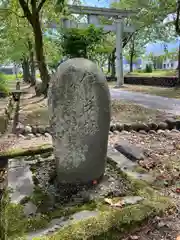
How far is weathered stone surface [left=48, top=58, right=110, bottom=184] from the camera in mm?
2578

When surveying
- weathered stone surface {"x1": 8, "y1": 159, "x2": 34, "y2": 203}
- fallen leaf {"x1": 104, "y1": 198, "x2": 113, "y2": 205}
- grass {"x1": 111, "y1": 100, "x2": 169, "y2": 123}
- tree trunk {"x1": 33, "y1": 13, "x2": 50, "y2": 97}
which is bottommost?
grass {"x1": 111, "y1": 100, "x2": 169, "y2": 123}

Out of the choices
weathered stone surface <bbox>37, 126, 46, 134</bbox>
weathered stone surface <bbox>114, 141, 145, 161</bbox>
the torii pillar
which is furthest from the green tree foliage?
weathered stone surface <bbox>114, 141, 145, 161</bbox>

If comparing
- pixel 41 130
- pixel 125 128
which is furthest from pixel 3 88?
pixel 125 128

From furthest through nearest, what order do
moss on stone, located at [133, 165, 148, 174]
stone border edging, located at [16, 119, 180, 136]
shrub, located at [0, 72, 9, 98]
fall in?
shrub, located at [0, 72, 9, 98] → stone border edging, located at [16, 119, 180, 136] → moss on stone, located at [133, 165, 148, 174]

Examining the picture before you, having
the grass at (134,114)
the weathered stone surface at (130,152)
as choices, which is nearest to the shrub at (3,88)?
the grass at (134,114)

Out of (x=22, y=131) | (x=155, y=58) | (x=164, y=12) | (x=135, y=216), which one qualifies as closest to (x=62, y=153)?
(x=135, y=216)

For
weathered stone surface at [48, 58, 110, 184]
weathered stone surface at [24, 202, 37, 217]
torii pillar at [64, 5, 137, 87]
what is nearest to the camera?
weathered stone surface at [24, 202, 37, 217]

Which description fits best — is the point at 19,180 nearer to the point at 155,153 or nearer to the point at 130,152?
the point at 130,152

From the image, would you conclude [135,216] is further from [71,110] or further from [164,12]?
[164,12]

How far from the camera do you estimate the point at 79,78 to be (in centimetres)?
257

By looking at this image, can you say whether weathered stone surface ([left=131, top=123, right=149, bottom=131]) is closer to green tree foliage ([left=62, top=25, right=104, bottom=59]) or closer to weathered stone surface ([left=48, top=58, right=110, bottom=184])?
weathered stone surface ([left=48, top=58, right=110, bottom=184])

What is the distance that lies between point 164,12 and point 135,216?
15050mm

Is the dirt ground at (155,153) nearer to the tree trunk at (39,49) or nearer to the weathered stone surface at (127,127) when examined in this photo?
the weathered stone surface at (127,127)

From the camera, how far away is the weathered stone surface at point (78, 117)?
2578 millimetres
